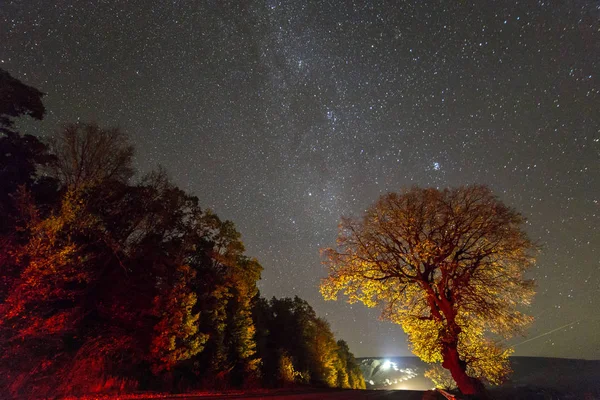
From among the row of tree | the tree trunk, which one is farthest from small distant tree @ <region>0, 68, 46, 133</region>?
the tree trunk

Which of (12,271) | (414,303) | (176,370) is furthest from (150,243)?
(414,303)

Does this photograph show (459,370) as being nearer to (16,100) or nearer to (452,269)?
(452,269)

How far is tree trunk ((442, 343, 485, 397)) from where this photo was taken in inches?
602

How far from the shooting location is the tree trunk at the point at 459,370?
50.2ft

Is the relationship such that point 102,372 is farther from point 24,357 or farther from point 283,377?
point 283,377

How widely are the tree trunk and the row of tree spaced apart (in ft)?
42.6

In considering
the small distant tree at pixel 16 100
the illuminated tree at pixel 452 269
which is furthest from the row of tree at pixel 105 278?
the illuminated tree at pixel 452 269

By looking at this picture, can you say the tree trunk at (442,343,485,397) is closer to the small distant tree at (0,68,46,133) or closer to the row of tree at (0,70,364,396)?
the row of tree at (0,70,364,396)

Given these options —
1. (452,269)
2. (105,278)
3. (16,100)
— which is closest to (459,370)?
(452,269)

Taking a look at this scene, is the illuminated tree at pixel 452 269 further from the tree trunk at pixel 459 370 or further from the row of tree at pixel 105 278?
the row of tree at pixel 105 278

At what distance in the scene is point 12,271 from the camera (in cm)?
1084

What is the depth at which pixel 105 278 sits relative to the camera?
21594 millimetres

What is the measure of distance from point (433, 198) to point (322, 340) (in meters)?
47.0

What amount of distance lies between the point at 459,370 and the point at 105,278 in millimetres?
20787
